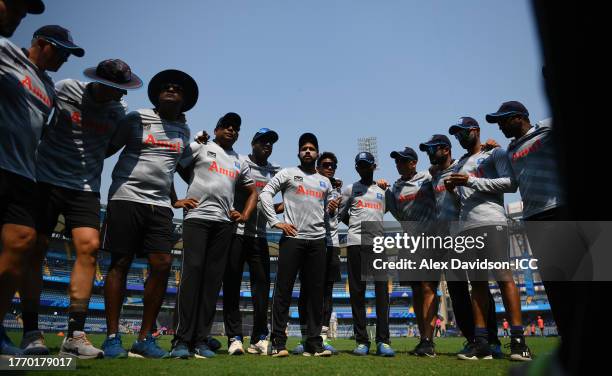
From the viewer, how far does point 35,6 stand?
2814 millimetres

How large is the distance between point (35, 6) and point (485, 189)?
4685mm

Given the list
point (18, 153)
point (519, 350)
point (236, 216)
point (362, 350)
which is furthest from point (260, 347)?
point (18, 153)

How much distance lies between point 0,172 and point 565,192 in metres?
3.14

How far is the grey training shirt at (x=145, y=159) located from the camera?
4.41m

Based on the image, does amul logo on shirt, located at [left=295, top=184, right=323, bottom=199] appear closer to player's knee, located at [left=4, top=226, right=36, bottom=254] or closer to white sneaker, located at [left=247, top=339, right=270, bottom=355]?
white sneaker, located at [left=247, top=339, right=270, bottom=355]

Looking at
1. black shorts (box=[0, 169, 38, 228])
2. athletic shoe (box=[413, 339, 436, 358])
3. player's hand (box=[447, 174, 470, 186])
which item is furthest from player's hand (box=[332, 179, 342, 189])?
black shorts (box=[0, 169, 38, 228])

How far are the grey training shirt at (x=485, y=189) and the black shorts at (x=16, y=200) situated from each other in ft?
14.5

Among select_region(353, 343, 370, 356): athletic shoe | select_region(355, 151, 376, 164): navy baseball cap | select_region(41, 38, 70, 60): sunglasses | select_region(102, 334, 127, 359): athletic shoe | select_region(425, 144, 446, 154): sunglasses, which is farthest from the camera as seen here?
select_region(355, 151, 376, 164): navy baseball cap

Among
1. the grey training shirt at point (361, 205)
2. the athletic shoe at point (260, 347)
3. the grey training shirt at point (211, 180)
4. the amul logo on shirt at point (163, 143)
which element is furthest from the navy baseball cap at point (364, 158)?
the athletic shoe at point (260, 347)

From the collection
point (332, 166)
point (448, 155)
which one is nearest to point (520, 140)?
point (448, 155)

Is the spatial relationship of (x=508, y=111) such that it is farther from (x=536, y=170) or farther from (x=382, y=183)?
(x=382, y=183)

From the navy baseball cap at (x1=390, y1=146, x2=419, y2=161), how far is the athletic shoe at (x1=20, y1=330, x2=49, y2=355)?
5184mm

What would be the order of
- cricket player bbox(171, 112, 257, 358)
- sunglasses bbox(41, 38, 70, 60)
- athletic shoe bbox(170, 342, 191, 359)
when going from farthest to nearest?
cricket player bbox(171, 112, 257, 358) < athletic shoe bbox(170, 342, 191, 359) < sunglasses bbox(41, 38, 70, 60)

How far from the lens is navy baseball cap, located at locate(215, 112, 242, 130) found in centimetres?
568
